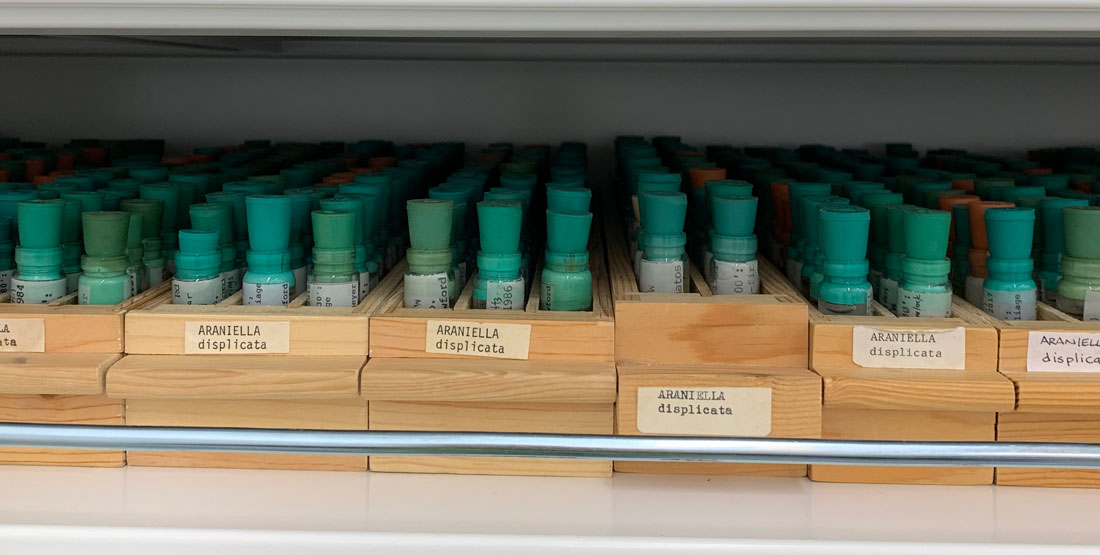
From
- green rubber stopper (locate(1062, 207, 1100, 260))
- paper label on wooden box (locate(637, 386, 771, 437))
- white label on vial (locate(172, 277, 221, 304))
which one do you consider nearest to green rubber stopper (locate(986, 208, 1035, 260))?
green rubber stopper (locate(1062, 207, 1100, 260))

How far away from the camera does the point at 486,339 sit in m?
0.76

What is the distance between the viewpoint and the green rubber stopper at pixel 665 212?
838mm

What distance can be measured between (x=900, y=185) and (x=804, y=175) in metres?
0.12

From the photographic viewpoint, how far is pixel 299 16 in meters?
0.65

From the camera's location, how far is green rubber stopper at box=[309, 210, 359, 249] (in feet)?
2.62

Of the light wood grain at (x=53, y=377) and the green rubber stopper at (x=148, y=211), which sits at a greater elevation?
the green rubber stopper at (x=148, y=211)

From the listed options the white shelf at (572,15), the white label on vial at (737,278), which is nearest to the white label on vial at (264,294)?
the white shelf at (572,15)

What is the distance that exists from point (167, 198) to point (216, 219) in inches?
4.7

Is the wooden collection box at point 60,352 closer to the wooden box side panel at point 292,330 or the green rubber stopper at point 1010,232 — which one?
the wooden box side panel at point 292,330

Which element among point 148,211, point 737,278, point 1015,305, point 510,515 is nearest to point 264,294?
point 148,211

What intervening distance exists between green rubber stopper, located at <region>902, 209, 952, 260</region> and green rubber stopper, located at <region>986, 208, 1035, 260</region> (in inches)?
1.7

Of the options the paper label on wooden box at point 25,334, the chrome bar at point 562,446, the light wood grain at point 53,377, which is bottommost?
the chrome bar at point 562,446

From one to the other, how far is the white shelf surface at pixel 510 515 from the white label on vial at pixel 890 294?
0.52 ft

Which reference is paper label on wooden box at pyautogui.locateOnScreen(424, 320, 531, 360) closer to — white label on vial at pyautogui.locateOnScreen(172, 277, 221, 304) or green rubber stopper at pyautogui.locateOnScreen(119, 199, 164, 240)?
white label on vial at pyautogui.locateOnScreen(172, 277, 221, 304)
